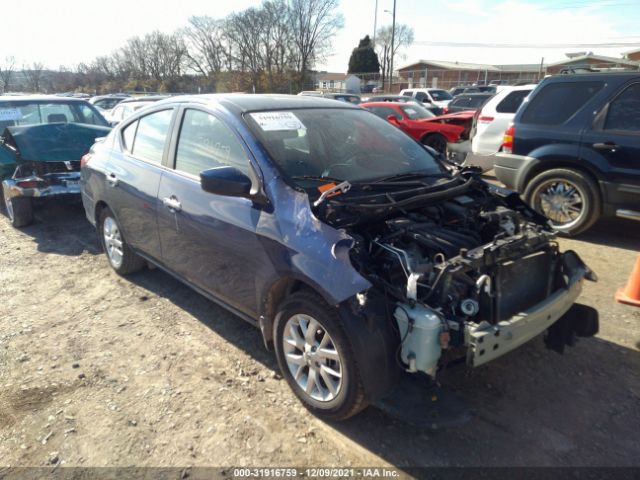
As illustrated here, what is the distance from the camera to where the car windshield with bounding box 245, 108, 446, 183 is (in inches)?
122

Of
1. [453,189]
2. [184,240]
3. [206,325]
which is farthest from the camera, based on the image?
[206,325]

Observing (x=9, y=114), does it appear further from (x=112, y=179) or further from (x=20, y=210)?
(x=112, y=179)

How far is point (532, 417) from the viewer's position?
2.74 m

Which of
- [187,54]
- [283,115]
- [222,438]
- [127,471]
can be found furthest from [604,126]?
[187,54]

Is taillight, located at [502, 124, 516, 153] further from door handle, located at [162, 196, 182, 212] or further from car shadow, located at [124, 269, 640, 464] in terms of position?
door handle, located at [162, 196, 182, 212]

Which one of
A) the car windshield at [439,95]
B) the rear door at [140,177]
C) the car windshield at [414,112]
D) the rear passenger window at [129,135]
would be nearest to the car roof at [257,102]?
the rear door at [140,177]

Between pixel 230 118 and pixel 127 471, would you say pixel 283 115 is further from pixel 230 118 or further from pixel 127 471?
pixel 127 471

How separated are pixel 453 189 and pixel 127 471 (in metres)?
2.68

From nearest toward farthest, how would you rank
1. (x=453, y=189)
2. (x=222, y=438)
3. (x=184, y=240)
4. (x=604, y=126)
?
1. (x=222, y=438)
2. (x=453, y=189)
3. (x=184, y=240)
4. (x=604, y=126)

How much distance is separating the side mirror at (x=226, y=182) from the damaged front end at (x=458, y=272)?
0.54 m

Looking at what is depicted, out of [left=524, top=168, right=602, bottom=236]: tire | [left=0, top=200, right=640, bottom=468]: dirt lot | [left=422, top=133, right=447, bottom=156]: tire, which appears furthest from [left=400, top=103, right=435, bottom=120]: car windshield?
[left=0, top=200, right=640, bottom=468]: dirt lot

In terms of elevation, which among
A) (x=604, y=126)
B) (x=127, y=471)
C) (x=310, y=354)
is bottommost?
(x=127, y=471)

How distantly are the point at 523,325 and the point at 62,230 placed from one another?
6.48 m

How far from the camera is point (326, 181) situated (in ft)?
9.86
